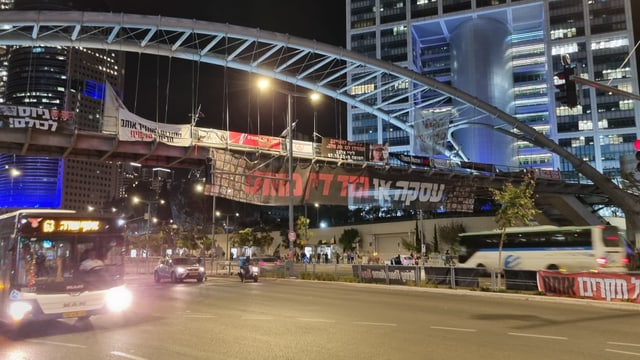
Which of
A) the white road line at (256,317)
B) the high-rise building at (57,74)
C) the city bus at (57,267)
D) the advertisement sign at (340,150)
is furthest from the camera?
the high-rise building at (57,74)

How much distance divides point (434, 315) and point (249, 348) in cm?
641

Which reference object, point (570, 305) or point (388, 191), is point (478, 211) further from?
point (570, 305)

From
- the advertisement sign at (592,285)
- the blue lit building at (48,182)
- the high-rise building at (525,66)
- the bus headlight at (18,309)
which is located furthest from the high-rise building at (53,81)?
the high-rise building at (525,66)

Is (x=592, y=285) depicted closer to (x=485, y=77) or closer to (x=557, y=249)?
(x=557, y=249)

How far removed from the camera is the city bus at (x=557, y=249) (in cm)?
2794

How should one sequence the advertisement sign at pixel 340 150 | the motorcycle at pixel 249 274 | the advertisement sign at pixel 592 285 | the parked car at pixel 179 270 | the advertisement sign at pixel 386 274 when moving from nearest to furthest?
the advertisement sign at pixel 592 285
the advertisement sign at pixel 386 274
the parked car at pixel 179 270
the motorcycle at pixel 249 274
the advertisement sign at pixel 340 150

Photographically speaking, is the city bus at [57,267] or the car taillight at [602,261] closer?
the city bus at [57,267]

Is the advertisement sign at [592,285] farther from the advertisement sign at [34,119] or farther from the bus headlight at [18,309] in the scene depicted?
the advertisement sign at [34,119]

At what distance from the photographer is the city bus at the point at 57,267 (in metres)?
10.7

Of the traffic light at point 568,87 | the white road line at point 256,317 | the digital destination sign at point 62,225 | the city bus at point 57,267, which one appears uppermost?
the traffic light at point 568,87

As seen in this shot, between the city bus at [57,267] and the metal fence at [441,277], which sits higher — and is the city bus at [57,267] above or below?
above

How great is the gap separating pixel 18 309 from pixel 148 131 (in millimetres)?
18168

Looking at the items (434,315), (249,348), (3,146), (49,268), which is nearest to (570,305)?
(434,315)

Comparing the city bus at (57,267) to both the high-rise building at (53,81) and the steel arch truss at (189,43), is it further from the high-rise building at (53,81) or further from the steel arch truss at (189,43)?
the steel arch truss at (189,43)
